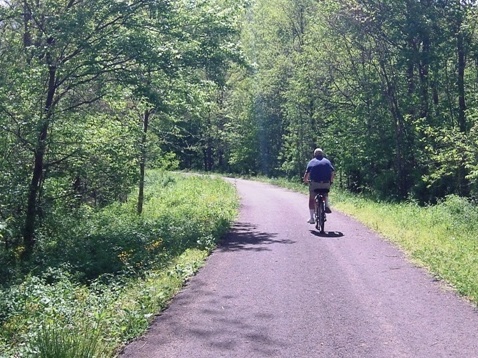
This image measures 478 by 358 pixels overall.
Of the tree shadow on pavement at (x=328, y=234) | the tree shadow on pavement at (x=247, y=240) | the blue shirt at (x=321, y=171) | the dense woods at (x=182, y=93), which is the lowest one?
the tree shadow on pavement at (x=247, y=240)

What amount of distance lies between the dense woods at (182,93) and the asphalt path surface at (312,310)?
9.55 ft

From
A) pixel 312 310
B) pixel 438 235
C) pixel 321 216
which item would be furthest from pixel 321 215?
pixel 312 310

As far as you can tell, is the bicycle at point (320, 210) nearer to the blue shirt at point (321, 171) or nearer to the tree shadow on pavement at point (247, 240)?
the blue shirt at point (321, 171)

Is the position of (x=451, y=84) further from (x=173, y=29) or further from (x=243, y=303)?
(x=243, y=303)

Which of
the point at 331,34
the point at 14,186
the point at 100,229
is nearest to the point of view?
the point at 14,186

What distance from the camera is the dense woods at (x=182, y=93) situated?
13.6 m

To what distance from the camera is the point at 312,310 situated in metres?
6.84

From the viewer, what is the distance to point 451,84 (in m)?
25.8

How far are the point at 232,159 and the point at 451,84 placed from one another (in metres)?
38.0

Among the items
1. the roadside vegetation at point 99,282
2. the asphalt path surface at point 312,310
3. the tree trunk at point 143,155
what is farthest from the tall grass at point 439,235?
the tree trunk at point 143,155

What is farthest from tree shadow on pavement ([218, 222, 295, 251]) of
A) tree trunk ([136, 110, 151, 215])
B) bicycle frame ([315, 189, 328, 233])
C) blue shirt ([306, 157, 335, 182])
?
tree trunk ([136, 110, 151, 215])

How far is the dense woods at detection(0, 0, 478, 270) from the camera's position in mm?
13586

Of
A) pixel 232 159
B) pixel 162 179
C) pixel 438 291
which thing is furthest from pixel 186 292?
pixel 232 159

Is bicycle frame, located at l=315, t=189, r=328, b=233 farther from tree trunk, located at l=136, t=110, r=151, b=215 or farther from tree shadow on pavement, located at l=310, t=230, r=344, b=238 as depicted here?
tree trunk, located at l=136, t=110, r=151, b=215
